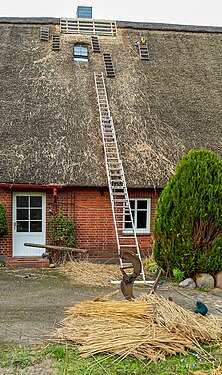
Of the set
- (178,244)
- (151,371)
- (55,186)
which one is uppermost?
(55,186)

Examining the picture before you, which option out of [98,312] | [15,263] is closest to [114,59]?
[15,263]

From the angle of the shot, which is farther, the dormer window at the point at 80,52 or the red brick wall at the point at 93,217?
the dormer window at the point at 80,52

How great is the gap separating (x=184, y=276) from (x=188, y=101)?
24.6 feet

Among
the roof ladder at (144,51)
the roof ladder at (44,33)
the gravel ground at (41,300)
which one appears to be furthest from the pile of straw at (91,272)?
the roof ladder at (44,33)

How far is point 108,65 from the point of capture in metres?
17.1

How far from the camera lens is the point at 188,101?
16.2m

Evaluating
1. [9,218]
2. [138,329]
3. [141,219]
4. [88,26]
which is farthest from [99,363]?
[88,26]

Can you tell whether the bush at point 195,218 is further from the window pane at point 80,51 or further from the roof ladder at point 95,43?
the roof ladder at point 95,43

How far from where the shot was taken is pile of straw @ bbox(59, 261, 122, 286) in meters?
10.9

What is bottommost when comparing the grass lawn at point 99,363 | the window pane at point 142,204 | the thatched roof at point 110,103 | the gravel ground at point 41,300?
the grass lawn at point 99,363

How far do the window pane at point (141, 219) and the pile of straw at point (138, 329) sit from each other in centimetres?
689

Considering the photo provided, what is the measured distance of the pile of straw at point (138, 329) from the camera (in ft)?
19.4

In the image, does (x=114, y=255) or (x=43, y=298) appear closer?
(x=43, y=298)

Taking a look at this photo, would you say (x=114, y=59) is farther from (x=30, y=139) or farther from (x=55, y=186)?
(x=55, y=186)
